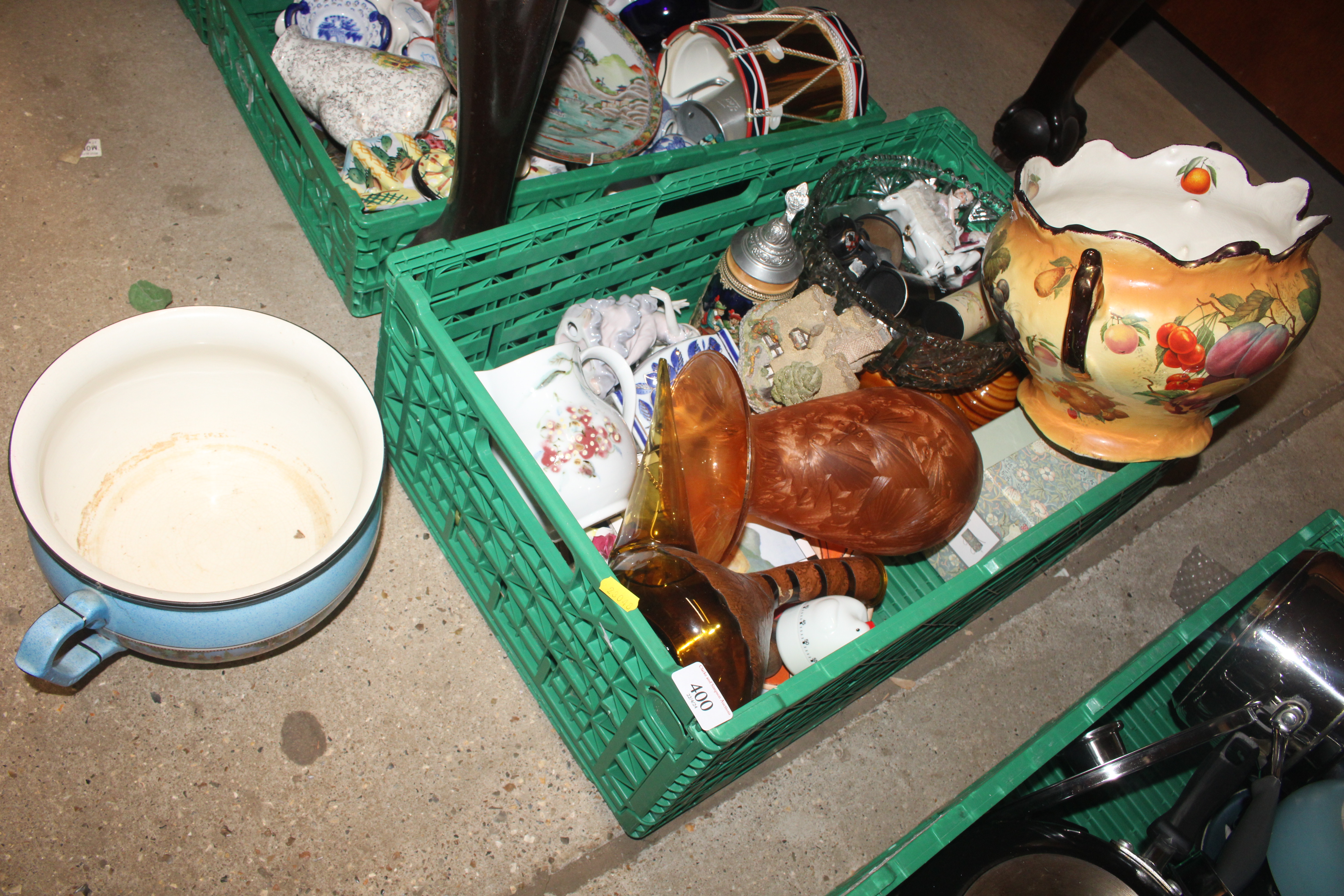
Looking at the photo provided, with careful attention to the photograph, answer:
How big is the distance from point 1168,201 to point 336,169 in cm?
72

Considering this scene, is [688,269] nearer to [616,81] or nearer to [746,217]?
[746,217]

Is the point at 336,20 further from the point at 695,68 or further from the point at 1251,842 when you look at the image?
the point at 1251,842

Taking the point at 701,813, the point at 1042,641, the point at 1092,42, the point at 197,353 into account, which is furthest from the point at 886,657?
the point at 1092,42

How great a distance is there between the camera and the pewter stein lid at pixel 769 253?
815 millimetres

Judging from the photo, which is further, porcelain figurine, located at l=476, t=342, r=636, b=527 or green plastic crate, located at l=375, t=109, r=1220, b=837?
porcelain figurine, located at l=476, t=342, r=636, b=527

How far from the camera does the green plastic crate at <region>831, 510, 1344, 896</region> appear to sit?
1.69ft

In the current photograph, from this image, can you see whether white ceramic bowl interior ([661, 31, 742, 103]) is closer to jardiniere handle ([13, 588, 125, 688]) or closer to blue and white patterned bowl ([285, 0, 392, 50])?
blue and white patterned bowl ([285, 0, 392, 50])

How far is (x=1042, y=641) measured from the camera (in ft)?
3.27

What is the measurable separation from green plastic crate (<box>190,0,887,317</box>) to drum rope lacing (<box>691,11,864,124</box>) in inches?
3.3

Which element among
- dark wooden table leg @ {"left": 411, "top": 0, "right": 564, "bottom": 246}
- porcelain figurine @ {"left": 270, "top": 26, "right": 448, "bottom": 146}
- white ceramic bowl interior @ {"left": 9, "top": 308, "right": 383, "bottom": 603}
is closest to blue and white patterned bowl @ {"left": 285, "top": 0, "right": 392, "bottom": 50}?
porcelain figurine @ {"left": 270, "top": 26, "right": 448, "bottom": 146}

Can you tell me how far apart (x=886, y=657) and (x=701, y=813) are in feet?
0.78

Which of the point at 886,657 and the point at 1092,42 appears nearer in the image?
the point at 886,657

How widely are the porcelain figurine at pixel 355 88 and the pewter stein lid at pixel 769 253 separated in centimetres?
36

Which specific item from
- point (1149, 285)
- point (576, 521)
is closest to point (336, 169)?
point (576, 521)
